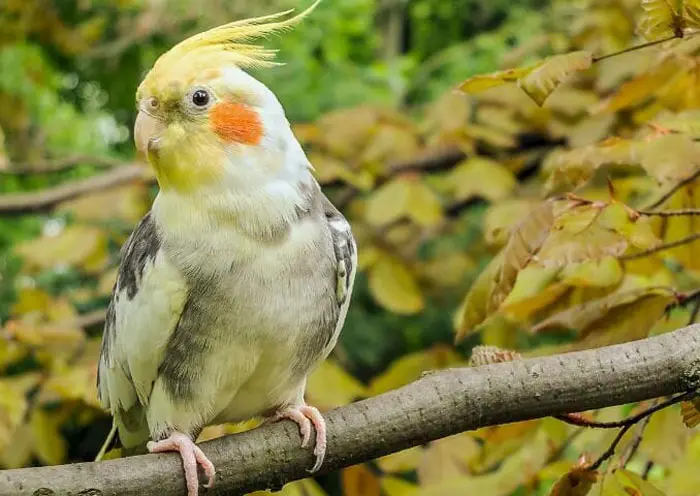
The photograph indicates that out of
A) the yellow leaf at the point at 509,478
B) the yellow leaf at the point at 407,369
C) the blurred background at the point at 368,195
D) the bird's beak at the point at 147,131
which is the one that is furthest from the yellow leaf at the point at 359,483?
the bird's beak at the point at 147,131

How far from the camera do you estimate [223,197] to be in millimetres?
1514

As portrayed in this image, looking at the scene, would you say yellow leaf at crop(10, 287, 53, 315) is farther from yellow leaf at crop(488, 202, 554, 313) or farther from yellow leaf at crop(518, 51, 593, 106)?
yellow leaf at crop(518, 51, 593, 106)

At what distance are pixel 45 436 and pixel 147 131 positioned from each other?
1.33 m

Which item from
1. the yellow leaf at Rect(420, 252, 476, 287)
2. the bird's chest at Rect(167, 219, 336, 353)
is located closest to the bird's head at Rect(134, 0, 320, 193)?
the bird's chest at Rect(167, 219, 336, 353)

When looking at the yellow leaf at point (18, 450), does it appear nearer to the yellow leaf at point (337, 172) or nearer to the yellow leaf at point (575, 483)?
the yellow leaf at point (337, 172)

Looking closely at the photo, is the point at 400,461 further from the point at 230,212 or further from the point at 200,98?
the point at 200,98

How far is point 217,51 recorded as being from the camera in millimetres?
1572

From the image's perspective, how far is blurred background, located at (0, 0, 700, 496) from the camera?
2.36 metres

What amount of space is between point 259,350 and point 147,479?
0.31 meters

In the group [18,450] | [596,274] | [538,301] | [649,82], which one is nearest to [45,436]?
[18,450]

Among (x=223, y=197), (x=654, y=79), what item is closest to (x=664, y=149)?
(x=654, y=79)

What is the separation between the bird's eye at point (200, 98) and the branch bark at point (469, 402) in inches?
21.0

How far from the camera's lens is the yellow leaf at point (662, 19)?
1396mm

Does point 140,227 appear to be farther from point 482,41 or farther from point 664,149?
point 482,41
